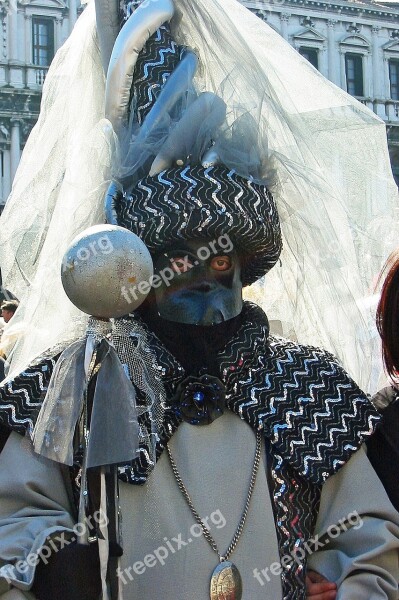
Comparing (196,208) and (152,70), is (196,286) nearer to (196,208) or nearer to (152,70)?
(196,208)

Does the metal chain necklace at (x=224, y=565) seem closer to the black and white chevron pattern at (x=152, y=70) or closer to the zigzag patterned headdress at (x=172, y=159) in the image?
the zigzag patterned headdress at (x=172, y=159)

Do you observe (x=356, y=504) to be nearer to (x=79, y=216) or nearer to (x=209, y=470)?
(x=209, y=470)

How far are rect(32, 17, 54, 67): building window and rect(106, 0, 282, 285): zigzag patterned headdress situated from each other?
16772 mm

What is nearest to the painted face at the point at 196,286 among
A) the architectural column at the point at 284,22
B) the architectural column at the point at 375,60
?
the architectural column at the point at 284,22

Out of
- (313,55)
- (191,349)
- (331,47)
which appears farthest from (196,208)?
(331,47)

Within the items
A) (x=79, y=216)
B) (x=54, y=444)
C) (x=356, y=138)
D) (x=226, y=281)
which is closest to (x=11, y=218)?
(x=79, y=216)

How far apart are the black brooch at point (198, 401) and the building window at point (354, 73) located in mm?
19517

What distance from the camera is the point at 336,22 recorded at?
20.3 metres

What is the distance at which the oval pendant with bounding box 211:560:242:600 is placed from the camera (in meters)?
1.88

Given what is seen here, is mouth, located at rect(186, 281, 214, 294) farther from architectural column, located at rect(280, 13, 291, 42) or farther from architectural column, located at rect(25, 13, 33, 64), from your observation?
architectural column, located at rect(280, 13, 291, 42)

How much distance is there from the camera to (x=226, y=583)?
1.89 m

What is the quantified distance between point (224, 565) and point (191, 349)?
0.48m

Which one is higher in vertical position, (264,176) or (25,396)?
(264,176)

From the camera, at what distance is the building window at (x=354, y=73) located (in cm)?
2065
